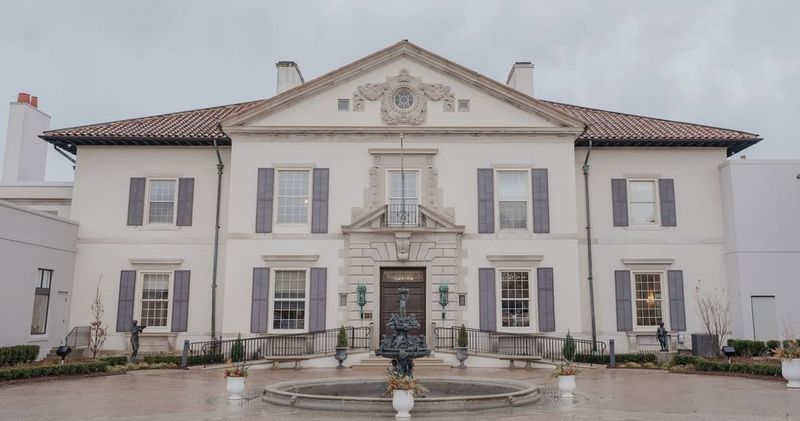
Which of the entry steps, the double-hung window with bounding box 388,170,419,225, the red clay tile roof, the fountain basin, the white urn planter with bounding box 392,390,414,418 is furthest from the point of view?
the red clay tile roof

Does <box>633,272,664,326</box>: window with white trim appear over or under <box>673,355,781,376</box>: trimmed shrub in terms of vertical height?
over

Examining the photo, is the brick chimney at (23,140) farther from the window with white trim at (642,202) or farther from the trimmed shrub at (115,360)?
the window with white trim at (642,202)

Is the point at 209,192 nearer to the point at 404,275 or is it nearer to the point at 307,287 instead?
the point at 307,287

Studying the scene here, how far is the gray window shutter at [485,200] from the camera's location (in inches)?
834

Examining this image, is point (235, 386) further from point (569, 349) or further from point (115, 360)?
point (569, 349)

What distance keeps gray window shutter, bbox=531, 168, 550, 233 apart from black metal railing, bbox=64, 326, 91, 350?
14801mm

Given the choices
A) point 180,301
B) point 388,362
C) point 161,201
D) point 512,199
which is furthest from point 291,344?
point 512,199

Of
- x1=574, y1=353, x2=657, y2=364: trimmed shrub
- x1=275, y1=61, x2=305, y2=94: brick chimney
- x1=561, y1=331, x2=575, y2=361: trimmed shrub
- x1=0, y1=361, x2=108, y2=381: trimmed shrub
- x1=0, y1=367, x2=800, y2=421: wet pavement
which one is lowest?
x1=0, y1=367, x2=800, y2=421: wet pavement

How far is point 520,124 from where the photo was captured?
856 inches

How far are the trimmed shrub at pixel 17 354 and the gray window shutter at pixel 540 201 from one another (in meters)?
15.2

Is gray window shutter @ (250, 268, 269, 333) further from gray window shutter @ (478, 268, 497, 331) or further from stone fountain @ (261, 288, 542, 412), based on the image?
stone fountain @ (261, 288, 542, 412)

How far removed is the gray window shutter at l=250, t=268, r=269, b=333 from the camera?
808 inches

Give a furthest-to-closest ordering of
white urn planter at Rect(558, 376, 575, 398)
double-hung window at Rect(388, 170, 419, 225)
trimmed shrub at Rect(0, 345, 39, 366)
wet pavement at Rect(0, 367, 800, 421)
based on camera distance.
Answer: double-hung window at Rect(388, 170, 419, 225), trimmed shrub at Rect(0, 345, 39, 366), white urn planter at Rect(558, 376, 575, 398), wet pavement at Rect(0, 367, 800, 421)

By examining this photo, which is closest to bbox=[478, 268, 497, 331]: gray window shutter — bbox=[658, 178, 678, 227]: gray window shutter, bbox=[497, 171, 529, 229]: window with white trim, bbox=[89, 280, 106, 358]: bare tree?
bbox=[497, 171, 529, 229]: window with white trim
